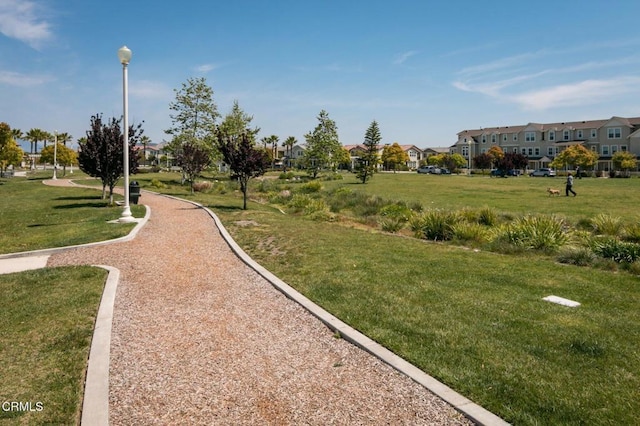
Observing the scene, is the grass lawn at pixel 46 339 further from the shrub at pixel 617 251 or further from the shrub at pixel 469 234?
the shrub at pixel 617 251

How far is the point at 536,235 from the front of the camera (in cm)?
1317

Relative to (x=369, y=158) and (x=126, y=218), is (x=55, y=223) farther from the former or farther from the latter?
(x=369, y=158)

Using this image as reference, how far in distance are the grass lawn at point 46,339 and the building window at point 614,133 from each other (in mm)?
91060

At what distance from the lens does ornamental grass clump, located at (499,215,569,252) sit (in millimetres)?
12867

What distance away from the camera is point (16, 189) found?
33.5 meters

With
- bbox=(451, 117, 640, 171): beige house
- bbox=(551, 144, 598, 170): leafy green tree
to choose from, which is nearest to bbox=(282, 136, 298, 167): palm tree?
bbox=(451, 117, 640, 171): beige house

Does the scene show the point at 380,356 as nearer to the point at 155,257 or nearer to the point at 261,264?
the point at 261,264

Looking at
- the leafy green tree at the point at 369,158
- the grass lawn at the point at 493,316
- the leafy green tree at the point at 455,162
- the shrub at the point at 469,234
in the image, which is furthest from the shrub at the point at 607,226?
the leafy green tree at the point at 455,162

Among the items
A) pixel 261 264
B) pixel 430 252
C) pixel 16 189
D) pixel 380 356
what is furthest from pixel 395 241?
pixel 16 189

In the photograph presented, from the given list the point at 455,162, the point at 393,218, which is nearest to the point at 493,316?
the point at 393,218

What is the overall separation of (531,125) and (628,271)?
9119 cm

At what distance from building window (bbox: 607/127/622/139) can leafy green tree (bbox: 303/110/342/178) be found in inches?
1999

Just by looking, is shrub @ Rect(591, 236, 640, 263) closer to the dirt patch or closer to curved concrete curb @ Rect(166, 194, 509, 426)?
curved concrete curb @ Rect(166, 194, 509, 426)

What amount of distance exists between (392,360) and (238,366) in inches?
72.3
